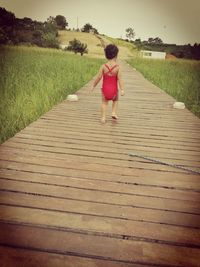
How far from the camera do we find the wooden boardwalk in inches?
62.2

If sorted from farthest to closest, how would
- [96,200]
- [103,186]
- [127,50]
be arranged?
1. [127,50]
2. [103,186]
3. [96,200]

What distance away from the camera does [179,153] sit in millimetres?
3365

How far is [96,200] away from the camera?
83.4 inches

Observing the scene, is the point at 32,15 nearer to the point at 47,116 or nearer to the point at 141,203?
the point at 47,116

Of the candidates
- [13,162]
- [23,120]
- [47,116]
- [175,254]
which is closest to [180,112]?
[47,116]

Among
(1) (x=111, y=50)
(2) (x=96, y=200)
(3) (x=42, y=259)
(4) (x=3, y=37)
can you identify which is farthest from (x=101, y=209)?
(4) (x=3, y=37)

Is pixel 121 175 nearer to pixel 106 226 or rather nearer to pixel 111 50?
pixel 106 226

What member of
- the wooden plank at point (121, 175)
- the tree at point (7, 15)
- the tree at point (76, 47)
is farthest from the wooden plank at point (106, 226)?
the tree at point (76, 47)

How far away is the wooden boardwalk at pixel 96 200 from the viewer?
5.18 ft

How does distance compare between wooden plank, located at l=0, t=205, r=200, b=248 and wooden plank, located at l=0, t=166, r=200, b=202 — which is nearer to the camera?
wooden plank, located at l=0, t=205, r=200, b=248

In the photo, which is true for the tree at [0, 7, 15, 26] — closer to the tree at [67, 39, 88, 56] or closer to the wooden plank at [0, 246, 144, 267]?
the wooden plank at [0, 246, 144, 267]

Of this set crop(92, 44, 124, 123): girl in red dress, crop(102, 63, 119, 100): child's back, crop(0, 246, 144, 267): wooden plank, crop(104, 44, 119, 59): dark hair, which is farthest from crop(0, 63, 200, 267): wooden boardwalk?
crop(104, 44, 119, 59): dark hair

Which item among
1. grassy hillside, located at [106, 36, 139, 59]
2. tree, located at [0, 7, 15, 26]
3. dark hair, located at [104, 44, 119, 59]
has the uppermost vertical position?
tree, located at [0, 7, 15, 26]

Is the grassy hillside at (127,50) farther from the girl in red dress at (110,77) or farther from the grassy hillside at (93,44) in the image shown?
the girl in red dress at (110,77)
